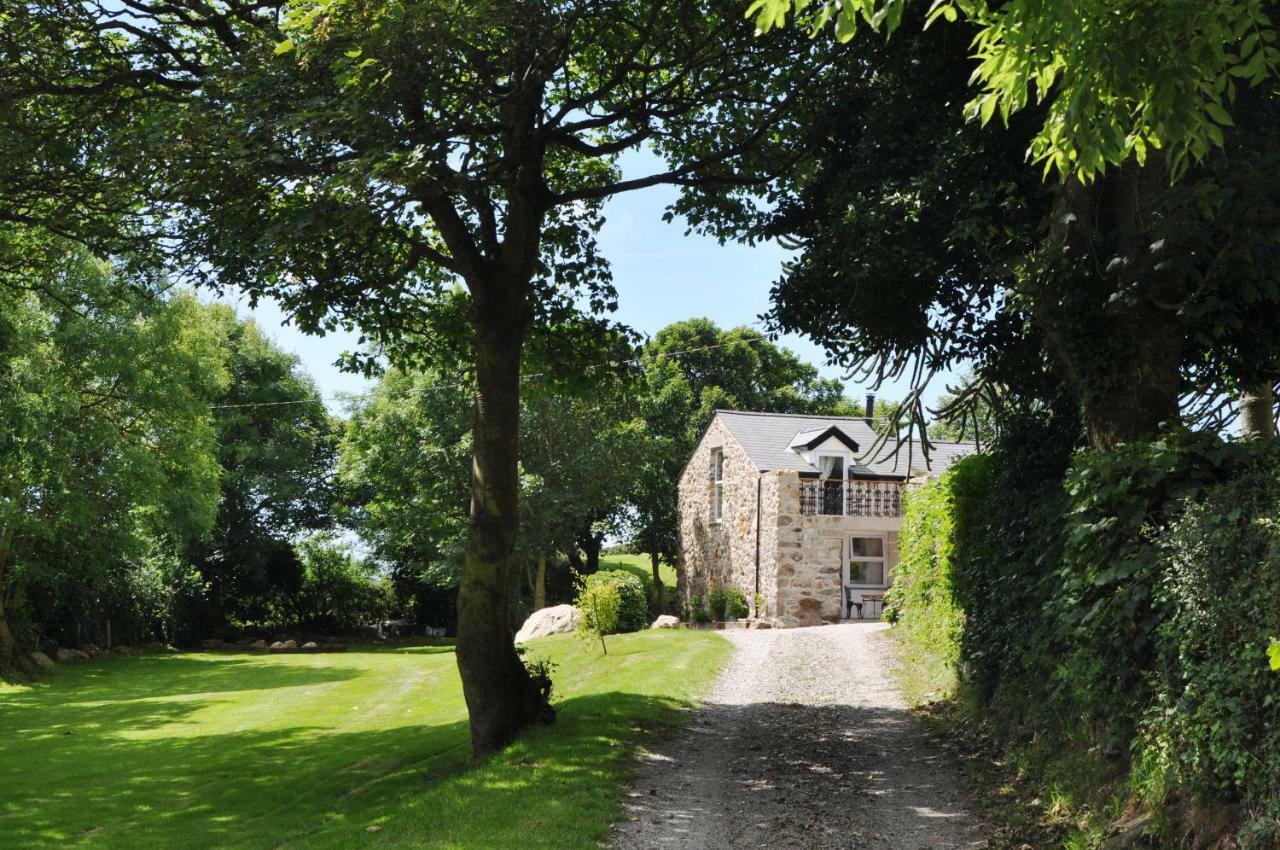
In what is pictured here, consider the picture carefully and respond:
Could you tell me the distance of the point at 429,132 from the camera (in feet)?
34.8

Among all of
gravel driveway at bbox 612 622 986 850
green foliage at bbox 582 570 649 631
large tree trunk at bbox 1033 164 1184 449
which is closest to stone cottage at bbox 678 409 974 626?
green foliage at bbox 582 570 649 631

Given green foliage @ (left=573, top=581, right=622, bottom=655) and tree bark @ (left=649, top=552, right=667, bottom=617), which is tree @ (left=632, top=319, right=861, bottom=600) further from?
green foliage @ (left=573, top=581, right=622, bottom=655)


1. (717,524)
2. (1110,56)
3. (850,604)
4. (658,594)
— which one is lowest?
(658,594)

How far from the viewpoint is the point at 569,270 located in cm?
1585

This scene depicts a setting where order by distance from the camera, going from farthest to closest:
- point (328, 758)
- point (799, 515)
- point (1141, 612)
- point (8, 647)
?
point (799, 515)
point (8, 647)
point (328, 758)
point (1141, 612)

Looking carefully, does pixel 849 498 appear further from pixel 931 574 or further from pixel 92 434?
pixel 92 434

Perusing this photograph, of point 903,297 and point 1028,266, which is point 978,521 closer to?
point 903,297

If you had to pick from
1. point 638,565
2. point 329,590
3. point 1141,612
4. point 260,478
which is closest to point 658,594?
point 329,590

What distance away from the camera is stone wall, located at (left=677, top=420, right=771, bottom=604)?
3164 cm

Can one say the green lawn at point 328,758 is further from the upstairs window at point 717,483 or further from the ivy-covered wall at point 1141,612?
the upstairs window at point 717,483

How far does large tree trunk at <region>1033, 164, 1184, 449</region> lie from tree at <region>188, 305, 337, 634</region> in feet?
110

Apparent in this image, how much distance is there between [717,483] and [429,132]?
82.9ft

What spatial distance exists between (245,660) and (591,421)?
44.4 ft

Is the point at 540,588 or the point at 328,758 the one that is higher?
the point at 540,588
